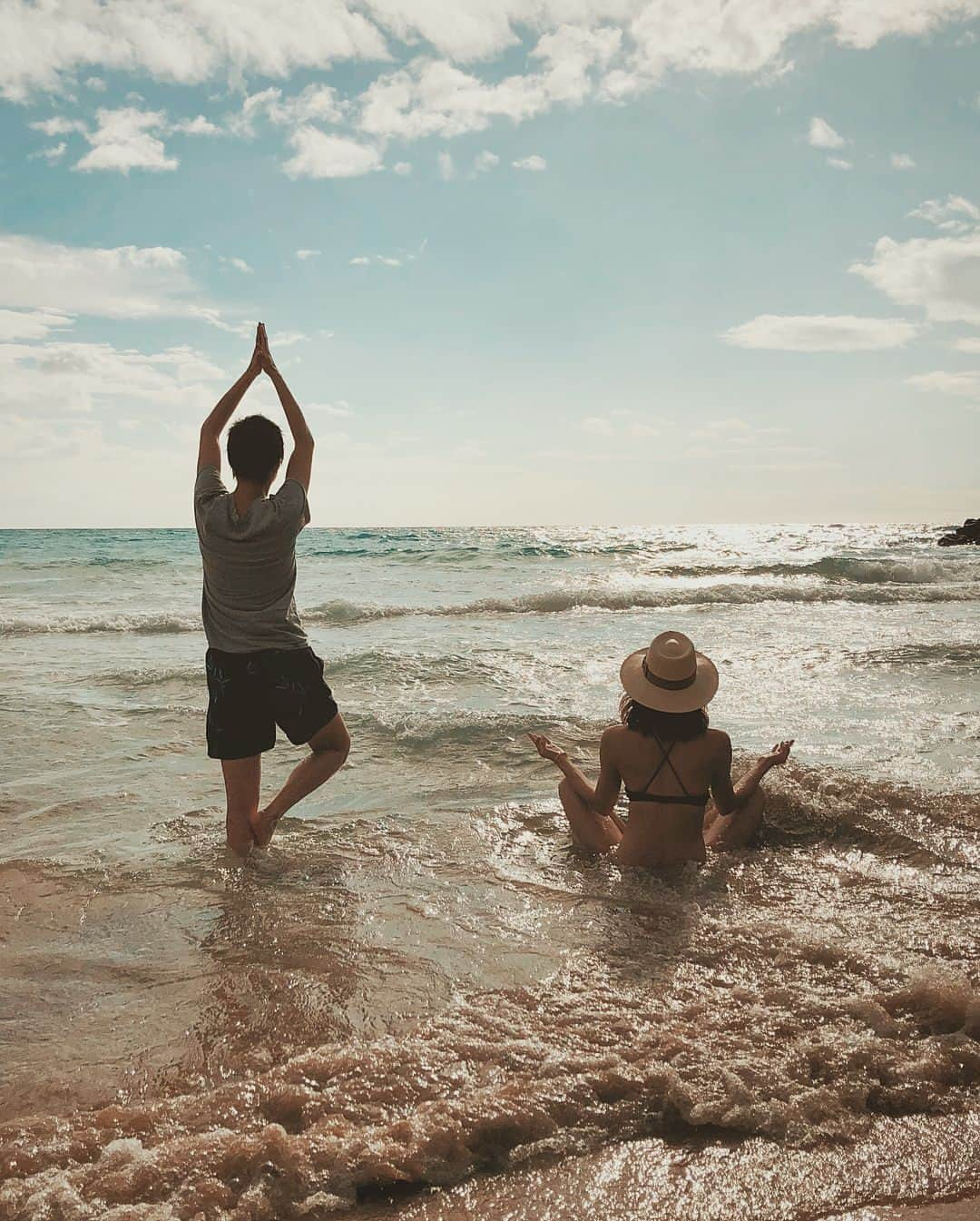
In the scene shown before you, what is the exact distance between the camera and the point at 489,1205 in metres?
2.18

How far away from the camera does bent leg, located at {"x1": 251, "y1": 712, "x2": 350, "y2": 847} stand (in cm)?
456

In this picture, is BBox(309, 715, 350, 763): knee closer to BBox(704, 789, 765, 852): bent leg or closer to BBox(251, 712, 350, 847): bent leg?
BBox(251, 712, 350, 847): bent leg

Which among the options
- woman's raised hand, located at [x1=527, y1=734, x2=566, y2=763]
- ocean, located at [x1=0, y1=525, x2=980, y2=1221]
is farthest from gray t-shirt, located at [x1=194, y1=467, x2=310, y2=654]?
woman's raised hand, located at [x1=527, y1=734, x2=566, y2=763]

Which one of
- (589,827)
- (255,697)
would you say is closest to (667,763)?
(589,827)

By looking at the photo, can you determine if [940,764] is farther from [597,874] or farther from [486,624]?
[486,624]

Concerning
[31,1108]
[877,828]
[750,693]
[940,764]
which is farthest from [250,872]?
[750,693]

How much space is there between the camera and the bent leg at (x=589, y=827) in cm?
455

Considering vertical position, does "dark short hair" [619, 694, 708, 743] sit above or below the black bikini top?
above

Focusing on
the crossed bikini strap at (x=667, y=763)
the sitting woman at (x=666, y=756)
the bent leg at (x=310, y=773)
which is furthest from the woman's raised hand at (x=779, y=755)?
the bent leg at (x=310, y=773)

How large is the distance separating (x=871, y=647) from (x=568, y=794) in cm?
766

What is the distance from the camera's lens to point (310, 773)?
459 cm

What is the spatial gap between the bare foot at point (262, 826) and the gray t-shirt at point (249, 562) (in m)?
0.85

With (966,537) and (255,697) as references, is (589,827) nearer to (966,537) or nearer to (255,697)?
(255,697)

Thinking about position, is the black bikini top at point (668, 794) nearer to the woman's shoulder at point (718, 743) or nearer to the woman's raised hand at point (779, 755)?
the woman's shoulder at point (718, 743)
